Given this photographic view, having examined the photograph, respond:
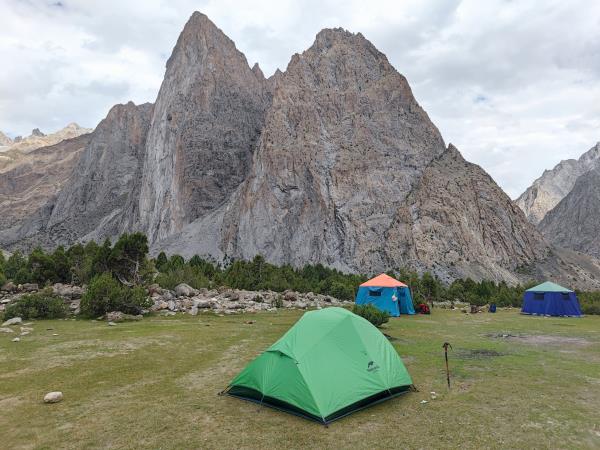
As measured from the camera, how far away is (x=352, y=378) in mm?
8281

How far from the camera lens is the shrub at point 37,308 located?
64.2 ft

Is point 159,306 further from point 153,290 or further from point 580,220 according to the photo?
point 580,220

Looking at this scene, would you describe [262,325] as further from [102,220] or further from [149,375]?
[102,220]

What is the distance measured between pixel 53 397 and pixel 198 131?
359ft

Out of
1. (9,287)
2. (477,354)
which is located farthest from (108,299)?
(477,354)

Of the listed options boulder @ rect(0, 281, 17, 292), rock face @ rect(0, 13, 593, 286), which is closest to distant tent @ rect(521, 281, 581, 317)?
boulder @ rect(0, 281, 17, 292)

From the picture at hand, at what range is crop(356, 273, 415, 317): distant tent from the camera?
26.7m

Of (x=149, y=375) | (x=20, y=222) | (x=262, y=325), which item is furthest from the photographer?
(x=20, y=222)

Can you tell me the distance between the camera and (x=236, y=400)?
8.64 m

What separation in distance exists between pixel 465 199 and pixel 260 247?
41716 millimetres

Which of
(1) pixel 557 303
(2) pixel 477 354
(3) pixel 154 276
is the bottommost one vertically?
(2) pixel 477 354

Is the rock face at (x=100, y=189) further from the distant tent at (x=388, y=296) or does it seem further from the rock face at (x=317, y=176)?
the distant tent at (x=388, y=296)

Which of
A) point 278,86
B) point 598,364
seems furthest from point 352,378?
point 278,86

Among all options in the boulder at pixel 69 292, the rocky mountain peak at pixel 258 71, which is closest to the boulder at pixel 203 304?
the boulder at pixel 69 292
